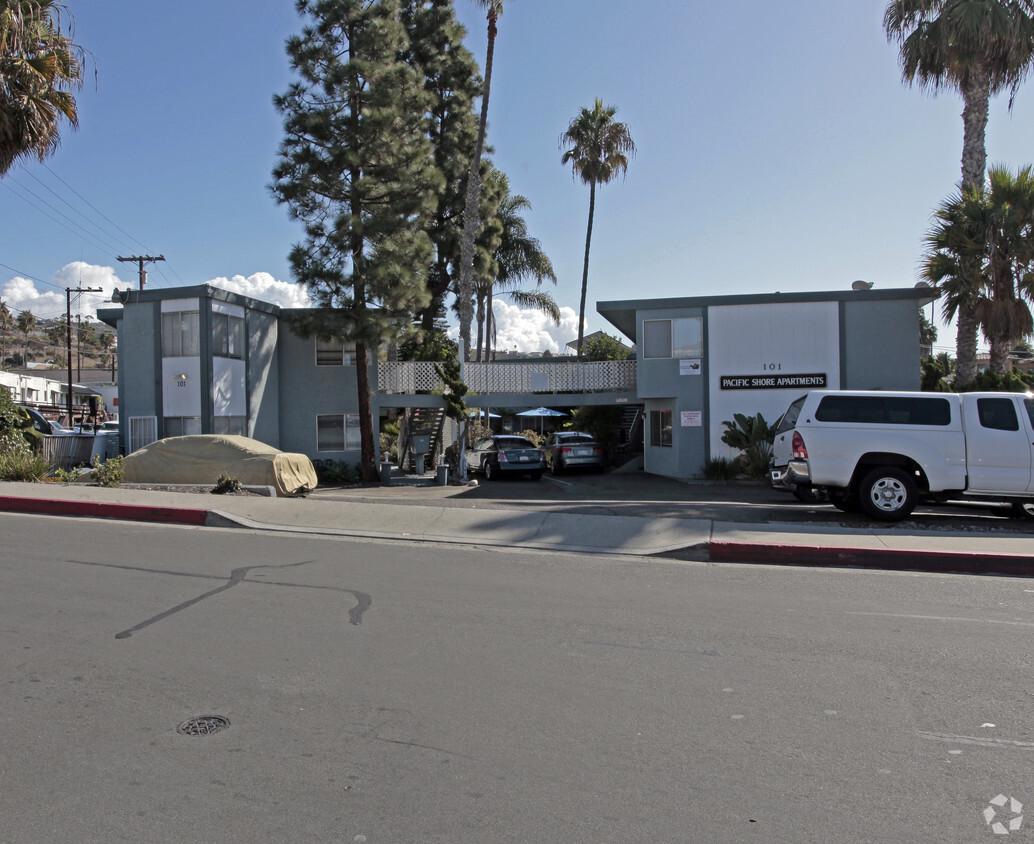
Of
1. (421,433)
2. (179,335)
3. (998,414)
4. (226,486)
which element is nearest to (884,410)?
(998,414)

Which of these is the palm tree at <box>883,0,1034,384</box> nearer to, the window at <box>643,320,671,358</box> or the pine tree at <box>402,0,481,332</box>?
the window at <box>643,320,671,358</box>

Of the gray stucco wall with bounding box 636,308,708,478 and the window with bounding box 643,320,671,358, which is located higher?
the window with bounding box 643,320,671,358

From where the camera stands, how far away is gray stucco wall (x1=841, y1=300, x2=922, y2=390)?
849 inches

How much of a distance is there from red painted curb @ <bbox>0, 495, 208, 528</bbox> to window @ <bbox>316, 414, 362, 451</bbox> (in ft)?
39.2

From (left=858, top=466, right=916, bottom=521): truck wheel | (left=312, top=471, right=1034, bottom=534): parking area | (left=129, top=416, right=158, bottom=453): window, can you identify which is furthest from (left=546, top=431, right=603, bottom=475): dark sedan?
(left=858, top=466, right=916, bottom=521): truck wheel

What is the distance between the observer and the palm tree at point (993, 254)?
60.1 feet

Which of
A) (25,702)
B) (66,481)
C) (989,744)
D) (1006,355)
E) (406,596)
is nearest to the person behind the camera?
(989,744)

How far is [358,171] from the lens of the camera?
22891 mm

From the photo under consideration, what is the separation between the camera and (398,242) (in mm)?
22734

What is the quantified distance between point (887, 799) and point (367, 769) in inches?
94.5

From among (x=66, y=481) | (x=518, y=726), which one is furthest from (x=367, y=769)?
(x=66, y=481)

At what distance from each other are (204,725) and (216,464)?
12997 millimetres

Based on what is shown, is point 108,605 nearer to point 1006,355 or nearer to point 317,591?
point 317,591

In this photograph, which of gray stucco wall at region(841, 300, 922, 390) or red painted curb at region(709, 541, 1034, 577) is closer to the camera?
red painted curb at region(709, 541, 1034, 577)
